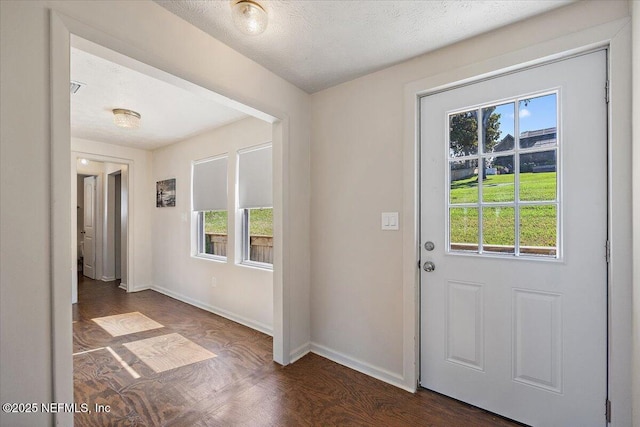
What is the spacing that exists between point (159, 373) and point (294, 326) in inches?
43.9

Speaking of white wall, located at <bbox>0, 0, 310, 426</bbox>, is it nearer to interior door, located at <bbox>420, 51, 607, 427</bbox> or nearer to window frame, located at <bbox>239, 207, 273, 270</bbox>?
interior door, located at <bbox>420, 51, 607, 427</bbox>

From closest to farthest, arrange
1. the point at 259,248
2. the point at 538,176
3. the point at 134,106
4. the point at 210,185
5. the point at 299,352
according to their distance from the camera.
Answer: the point at 538,176 < the point at 299,352 < the point at 134,106 < the point at 259,248 < the point at 210,185

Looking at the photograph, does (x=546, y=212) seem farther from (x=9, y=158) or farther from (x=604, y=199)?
(x=9, y=158)

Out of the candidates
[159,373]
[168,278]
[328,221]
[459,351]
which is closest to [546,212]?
[459,351]

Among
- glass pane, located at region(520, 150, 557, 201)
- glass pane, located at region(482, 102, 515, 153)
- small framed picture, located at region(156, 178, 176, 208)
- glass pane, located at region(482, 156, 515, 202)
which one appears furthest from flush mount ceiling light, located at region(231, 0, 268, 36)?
small framed picture, located at region(156, 178, 176, 208)

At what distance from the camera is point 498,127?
5.90 feet

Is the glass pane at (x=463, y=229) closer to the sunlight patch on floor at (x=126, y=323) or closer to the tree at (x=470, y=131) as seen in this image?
the tree at (x=470, y=131)

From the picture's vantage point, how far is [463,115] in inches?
76.0

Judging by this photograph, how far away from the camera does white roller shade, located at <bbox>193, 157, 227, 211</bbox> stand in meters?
3.74

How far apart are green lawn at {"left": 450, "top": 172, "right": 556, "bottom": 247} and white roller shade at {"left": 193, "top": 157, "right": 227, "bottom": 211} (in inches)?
110

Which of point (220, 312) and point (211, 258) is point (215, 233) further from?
point (220, 312)

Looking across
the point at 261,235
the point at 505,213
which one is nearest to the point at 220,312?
the point at 261,235

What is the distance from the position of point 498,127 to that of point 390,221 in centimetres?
93

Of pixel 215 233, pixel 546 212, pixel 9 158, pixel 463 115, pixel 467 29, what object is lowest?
pixel 215 233
